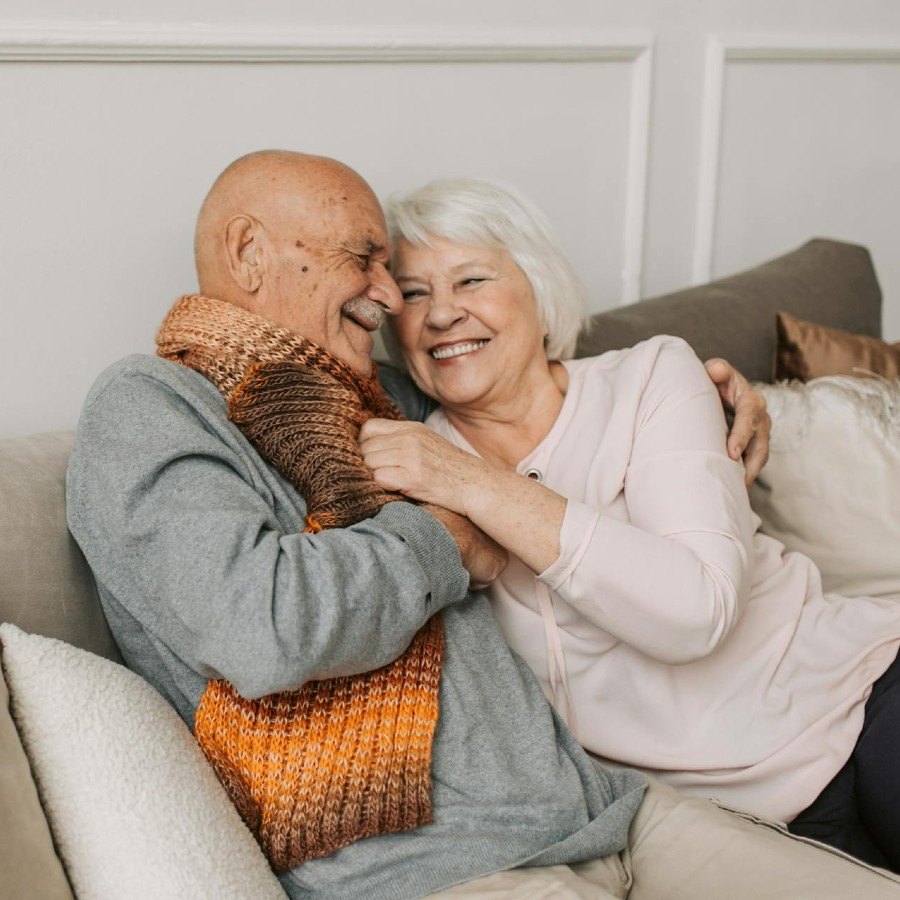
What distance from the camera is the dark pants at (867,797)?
59.6 inches

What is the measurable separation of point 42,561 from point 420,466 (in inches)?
18.9

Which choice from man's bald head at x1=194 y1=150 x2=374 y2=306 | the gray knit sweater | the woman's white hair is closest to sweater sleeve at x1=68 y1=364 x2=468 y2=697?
the gray knit sweater

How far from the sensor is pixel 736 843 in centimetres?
135

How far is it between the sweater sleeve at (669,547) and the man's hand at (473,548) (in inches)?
3.4

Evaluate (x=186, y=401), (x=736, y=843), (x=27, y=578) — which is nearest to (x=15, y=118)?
(x=186, y=401)

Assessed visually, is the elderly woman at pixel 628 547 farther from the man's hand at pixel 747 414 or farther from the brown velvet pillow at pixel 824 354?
the brown velvet pillow at pixel 824 354

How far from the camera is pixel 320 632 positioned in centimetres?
115

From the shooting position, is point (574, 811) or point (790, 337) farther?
point (790, 337)

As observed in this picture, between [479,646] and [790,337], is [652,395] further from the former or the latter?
[790,337]

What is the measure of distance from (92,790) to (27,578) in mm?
306

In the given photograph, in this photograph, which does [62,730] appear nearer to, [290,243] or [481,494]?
[481,494]

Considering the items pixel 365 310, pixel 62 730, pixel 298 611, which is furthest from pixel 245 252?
pixel 62 730

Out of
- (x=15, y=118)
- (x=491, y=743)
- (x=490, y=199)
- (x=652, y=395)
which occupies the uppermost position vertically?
(x=15, y=118)

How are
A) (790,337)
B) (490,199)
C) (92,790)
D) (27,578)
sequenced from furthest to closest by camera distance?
1. (790,337)
2. (490,199)
3. (27,578)
4. (92,790)
